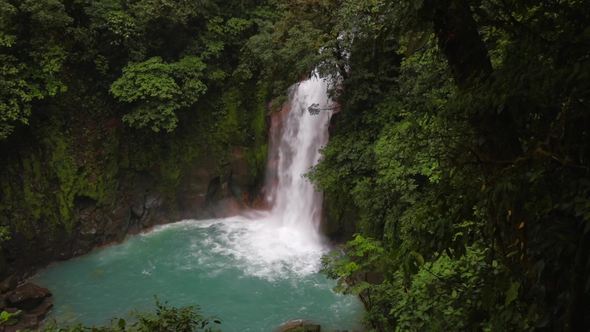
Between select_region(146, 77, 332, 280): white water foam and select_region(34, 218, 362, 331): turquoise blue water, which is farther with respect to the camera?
select_region(146, 77, 332, 280): white water foam

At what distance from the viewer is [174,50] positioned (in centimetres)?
1388

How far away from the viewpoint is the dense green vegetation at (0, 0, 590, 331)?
7.31 feet

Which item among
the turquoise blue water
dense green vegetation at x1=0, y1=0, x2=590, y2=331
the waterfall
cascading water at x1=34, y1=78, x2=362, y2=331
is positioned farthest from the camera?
the waterfall

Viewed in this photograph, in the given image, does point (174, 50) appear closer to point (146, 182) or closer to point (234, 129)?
point (234, 129)

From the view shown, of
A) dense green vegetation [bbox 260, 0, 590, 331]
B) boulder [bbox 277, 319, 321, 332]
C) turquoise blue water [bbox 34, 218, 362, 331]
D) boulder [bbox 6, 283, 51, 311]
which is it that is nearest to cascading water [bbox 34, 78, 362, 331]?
turquoise blue water [bbox 34, 218, 362, 331]

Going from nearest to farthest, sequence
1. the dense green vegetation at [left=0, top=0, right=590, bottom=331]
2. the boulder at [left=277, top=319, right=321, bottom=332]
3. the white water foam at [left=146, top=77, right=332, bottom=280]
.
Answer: the dense green vegetation at [left=0, top=0, right=590, bottom=331] → the boulder at [left=277, top=319, right=321, bottom=332] → the white water foam at [left=146, top=77, right=332, bottom=280]

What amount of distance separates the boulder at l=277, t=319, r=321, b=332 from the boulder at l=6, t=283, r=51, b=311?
221 inches

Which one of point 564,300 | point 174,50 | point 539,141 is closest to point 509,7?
point 539,141

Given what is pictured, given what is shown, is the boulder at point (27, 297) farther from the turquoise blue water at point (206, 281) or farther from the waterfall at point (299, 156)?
the waterfall at point (299, 156)

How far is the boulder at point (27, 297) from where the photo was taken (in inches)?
391

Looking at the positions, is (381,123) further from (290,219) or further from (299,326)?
(290,219)

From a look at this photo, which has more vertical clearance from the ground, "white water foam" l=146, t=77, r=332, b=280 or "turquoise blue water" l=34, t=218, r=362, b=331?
"white water foam" l=146, t=77, r=332, b=280

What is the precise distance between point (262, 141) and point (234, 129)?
0.98m

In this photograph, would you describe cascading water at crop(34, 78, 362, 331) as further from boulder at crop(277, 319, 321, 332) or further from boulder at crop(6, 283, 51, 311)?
boulder at crop(6, 283, 51, 311)
